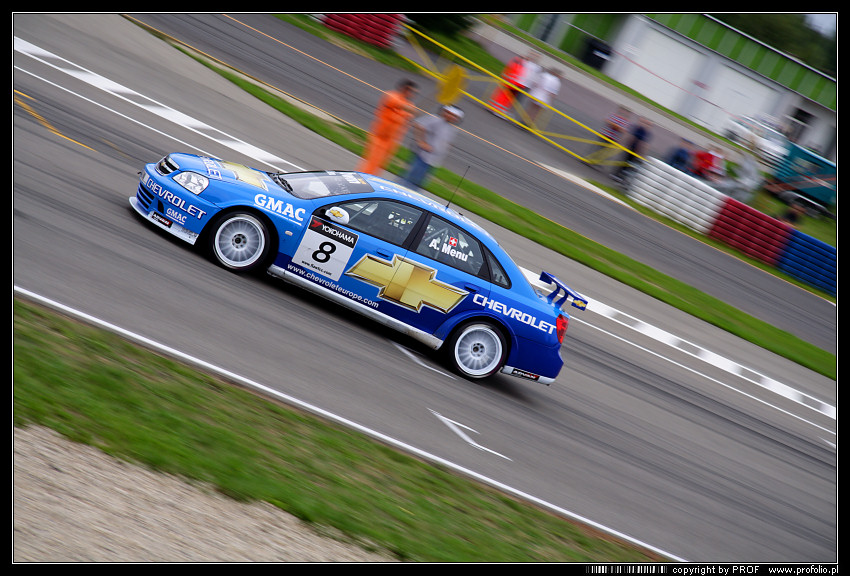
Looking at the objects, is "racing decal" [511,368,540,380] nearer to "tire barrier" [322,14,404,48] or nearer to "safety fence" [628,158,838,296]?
"safety fence" [628,158,838,296]

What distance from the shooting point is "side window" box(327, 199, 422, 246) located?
9.21 meters

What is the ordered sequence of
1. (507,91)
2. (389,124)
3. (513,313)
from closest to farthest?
1. (513,313)
2. (389,124)
3. (507,91)

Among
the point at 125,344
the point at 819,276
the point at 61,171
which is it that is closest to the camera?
the point at 125,344

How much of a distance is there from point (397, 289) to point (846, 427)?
9.14 metres

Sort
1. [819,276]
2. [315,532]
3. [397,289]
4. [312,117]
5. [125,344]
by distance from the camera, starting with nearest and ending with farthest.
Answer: [315,532], [125,344], [397,289], [312,117], [819,276]

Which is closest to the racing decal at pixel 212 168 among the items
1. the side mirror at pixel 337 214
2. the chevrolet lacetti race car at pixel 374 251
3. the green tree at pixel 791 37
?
the chevrolet lacetti race car at pixel 374 251

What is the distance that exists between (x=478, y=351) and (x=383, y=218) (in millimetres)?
1961

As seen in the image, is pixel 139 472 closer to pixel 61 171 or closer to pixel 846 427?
pixel 61 171

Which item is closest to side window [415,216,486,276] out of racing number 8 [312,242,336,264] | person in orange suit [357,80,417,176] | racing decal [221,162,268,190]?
racing number 8 [312,242,336,264]

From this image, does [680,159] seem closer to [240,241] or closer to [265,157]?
[265,157]

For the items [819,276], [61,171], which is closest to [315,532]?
[61,171]

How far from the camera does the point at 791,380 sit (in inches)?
623

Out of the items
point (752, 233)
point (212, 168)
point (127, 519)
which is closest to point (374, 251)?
point (212, 168)

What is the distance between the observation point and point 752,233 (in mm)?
23984
